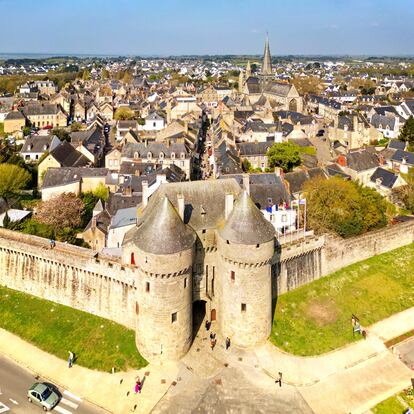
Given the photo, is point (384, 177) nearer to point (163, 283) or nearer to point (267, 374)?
point (267, 374)

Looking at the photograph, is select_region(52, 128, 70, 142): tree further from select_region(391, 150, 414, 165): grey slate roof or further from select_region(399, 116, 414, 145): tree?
select_region(399, 116, 414, 145): tree

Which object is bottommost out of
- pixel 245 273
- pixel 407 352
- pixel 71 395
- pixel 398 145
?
pixel 71 395

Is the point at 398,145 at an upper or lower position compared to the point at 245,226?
lower

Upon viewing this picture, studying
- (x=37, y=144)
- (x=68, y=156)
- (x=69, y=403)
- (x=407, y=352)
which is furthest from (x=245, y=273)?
(x=37, y=144)

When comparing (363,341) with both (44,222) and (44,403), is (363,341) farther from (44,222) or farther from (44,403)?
(44,222)

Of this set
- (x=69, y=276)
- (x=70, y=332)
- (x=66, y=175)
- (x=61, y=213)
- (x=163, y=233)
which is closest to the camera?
(x=163, y=233)

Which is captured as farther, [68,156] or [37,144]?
[37,144]

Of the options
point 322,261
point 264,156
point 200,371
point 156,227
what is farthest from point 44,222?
point 264,156

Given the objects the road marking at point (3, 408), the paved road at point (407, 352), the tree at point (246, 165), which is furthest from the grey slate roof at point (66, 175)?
the paved road at point (407, 352)

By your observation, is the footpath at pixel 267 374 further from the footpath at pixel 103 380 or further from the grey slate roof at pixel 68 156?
the grey slate roof at pixel 68 156

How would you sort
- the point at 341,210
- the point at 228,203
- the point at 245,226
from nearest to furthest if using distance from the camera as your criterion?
the point at 245,226 < the point at 228,203 < the point at 341,210
